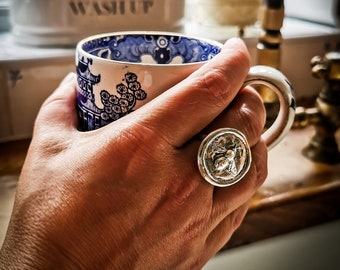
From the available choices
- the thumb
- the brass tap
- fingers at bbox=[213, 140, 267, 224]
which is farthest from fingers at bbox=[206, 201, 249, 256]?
the brass tap

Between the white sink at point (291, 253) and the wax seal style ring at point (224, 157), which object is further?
the white sink at point (291, 253)

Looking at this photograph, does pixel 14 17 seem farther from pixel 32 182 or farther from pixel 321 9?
pixel 321 9

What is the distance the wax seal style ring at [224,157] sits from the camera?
35 centimetres

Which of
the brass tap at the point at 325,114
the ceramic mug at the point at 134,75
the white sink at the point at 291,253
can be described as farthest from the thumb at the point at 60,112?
the brass tap at the point at 325,114

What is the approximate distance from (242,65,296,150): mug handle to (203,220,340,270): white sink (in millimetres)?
164

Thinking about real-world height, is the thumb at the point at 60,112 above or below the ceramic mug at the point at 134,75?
below

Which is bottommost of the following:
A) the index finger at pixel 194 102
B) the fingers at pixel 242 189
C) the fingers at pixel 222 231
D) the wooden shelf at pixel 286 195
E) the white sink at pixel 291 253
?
the white sink at pixel 291 253

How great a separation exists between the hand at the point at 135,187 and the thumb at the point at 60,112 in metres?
0.02

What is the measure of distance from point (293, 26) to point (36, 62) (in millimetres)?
501

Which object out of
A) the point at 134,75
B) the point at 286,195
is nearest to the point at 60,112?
the point at 134,75

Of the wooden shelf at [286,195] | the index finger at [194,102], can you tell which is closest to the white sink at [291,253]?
the wooden shelf at [286,195]

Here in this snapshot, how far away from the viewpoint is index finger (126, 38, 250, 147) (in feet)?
1.08

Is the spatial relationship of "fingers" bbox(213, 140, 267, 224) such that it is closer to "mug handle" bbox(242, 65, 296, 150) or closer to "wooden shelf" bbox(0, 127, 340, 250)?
"mug handle" bbox(242, 65, 296, 150)

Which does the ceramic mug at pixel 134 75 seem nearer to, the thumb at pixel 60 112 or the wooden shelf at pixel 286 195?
the thumb at pixel 60 112
